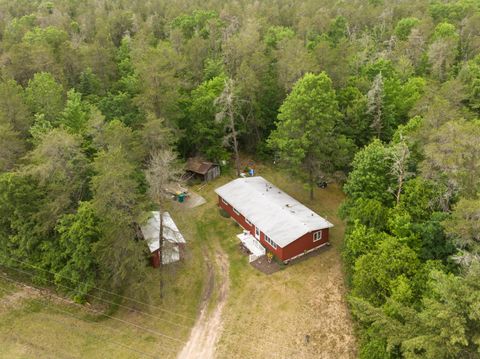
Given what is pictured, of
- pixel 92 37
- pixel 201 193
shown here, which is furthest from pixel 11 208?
pixel 92 37

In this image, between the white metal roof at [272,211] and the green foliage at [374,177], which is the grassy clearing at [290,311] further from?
the green foliage at [374,177]

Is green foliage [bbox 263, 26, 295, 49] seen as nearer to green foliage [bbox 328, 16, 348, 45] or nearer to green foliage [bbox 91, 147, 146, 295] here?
green foliage [bbox 328, 16, 348, 45]

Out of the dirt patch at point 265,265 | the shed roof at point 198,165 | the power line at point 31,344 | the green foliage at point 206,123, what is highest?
the green foliage at point 206,123

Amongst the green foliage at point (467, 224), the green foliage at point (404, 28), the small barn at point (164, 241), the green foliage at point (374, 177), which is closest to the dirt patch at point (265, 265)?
the small barn at point (164, 241)

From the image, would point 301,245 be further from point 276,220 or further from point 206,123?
point 206,123

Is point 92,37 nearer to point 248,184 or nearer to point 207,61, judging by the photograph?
point 207,61

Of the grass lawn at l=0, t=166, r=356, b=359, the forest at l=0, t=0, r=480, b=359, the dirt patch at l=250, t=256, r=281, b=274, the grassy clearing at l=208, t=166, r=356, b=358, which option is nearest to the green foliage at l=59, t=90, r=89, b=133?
the forest at l=0, t=0, r=480, b=359
